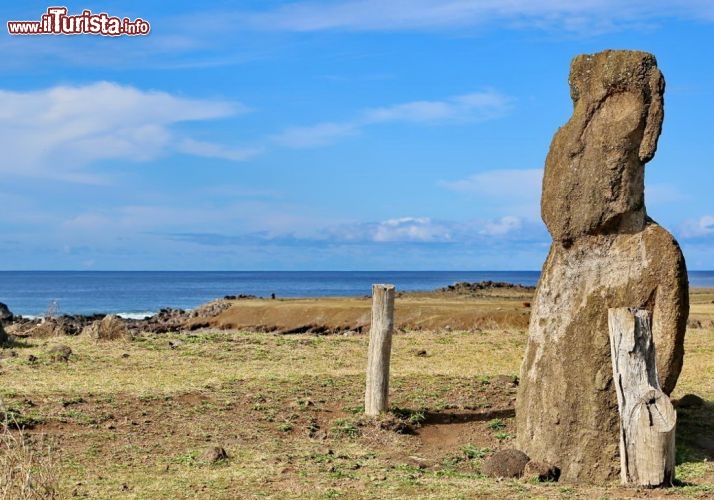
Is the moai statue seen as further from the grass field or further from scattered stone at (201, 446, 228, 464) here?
scattered stone at (201, 446, 228, 464)

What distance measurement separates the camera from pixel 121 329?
25.1 meters

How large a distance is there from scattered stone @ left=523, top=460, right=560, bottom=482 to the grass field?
1.17 feet

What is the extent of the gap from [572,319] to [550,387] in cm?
88

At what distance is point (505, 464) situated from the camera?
38.2 ft

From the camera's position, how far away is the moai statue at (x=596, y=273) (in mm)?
11758

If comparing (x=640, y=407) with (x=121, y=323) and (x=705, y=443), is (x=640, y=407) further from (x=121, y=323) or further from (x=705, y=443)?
(x=121, y=323)

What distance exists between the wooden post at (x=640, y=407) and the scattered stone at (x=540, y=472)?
1025mm

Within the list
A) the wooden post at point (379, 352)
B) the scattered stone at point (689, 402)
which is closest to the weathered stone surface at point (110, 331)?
the wooden post at point (379, 352)

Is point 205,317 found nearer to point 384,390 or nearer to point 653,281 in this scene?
point 384,390

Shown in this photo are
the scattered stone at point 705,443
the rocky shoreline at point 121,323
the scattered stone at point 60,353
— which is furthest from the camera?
the rocky shoreline at point 121,323

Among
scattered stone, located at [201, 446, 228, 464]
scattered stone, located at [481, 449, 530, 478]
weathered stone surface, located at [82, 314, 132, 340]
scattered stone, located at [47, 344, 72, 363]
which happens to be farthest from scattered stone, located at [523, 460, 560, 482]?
weathered stone surface, located at [82, 314, 132, 340]

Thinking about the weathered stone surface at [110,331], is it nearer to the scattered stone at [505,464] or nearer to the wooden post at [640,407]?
the scattered stone at [505,464]

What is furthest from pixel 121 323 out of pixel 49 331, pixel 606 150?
pixel 606 150

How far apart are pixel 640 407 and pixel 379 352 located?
568 cm
